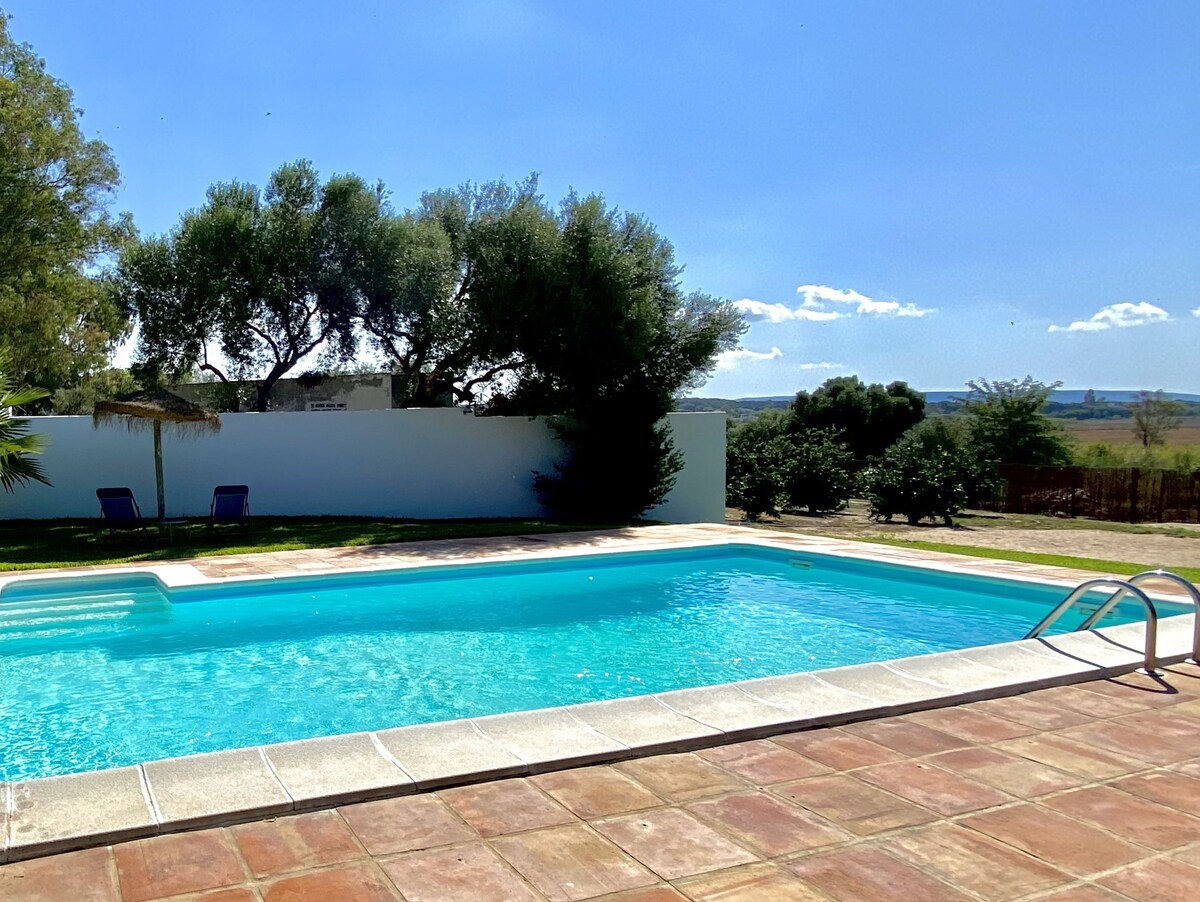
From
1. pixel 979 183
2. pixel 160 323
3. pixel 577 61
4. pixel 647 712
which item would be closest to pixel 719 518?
pixel 979 183

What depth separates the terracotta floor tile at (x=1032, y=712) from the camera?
4.56m

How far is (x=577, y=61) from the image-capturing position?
1325 centimetres

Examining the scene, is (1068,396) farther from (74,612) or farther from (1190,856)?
(1190,856)

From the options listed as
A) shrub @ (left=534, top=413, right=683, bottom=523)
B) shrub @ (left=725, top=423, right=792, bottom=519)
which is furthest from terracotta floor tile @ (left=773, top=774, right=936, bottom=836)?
shrub @ (left=725, top=423, right=792, bottom=519)

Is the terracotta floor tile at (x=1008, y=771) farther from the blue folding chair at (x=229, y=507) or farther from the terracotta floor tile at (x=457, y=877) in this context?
the blue folding chair at (x=229, y=507)

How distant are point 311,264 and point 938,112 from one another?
11172mm

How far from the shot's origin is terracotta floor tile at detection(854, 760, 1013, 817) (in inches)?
138

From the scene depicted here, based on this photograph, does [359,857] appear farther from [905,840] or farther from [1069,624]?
[1069,624]

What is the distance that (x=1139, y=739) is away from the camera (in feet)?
14.1

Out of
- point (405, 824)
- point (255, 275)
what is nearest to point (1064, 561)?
point (405, 824)

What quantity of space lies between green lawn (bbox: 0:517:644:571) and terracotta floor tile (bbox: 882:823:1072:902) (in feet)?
33.4

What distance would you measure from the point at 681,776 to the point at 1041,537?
1619 cm

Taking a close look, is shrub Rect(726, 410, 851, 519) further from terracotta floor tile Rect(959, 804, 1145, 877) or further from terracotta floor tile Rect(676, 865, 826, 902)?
terracotta floor tile Rect(676, 865, 826, 902)

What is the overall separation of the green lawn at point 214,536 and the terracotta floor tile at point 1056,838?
10.2 metres
